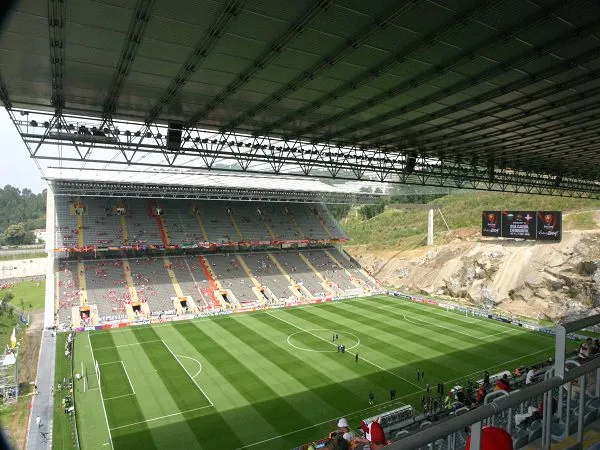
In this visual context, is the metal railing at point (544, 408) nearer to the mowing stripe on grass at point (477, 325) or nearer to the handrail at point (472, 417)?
the handrail at point (472, 417)

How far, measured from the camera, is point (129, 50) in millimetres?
9188

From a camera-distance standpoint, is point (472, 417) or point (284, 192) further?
point (284, 192)

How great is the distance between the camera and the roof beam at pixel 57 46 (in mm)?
7504

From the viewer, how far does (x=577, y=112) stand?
1382 cm

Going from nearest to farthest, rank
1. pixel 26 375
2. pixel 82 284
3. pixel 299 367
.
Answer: pixel 26 375, pixel 299 367, pixel 82 284

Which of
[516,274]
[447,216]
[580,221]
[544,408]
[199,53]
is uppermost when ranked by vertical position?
[199,53]

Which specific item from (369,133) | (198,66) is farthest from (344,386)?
(198,66)

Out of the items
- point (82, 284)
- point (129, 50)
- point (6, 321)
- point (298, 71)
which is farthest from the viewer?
point (82, 284)

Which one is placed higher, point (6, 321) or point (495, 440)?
point (495, 440)

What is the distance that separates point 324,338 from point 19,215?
357ft

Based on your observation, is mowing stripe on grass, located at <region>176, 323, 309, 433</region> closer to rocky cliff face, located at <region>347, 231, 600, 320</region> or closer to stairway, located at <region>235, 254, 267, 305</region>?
stairway, located at <region>235, 254, 267, 305</region>

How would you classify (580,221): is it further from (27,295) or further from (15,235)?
(15,235)

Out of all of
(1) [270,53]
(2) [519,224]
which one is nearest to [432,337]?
(2) [519,224]

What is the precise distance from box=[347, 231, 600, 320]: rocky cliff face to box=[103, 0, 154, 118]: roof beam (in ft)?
113
